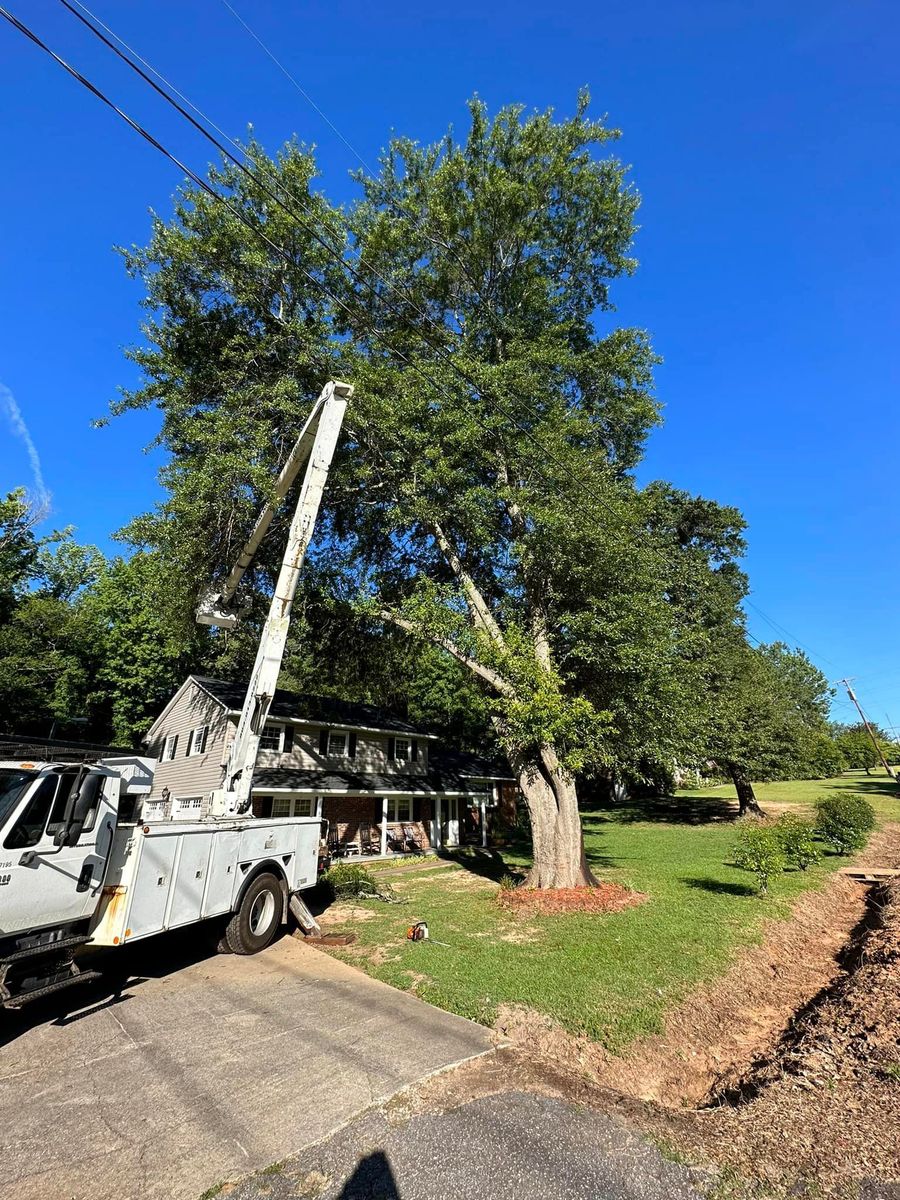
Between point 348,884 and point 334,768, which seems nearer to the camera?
point 348,884

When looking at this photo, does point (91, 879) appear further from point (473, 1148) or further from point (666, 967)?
point (666, 967)

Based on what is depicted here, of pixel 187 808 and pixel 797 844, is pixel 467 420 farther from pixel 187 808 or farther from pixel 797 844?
pixel 797 844

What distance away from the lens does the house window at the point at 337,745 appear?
78.5ft

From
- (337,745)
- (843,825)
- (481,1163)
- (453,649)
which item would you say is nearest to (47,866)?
(481,1163)

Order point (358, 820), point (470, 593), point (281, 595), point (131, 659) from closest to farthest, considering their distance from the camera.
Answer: point (281, 595), point (470, 593), point (358, 820), point (131, 659)

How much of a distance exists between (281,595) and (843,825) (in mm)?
18663

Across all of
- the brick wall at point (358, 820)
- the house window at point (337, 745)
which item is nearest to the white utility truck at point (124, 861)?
the brick wall at point (358, 820)

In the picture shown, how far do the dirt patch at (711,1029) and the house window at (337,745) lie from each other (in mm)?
18063

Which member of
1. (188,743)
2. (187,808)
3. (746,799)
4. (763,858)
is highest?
(188,743)

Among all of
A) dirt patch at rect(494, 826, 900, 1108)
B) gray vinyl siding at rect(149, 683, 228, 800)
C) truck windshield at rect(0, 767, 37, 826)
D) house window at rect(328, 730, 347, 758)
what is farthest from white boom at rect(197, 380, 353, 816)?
house window at rect(328, 730, 347, 758)

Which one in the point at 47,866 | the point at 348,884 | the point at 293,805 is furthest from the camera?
the point at 293,805

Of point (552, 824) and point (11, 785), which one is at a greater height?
point (11, 785)

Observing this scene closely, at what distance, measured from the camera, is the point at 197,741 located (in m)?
24.1

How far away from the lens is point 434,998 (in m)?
6.60
